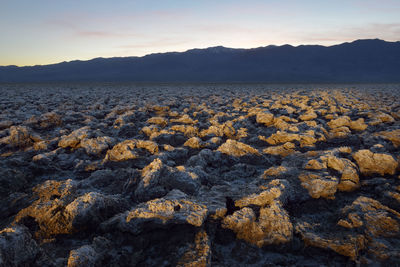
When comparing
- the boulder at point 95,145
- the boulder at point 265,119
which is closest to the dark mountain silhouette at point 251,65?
the boulder at point 265,119

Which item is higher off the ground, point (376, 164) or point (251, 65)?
point (251, 65)

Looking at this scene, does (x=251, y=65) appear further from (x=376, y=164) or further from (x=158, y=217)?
(x=158, y=217)

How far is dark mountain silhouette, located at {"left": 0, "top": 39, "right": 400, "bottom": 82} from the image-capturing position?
8424cm

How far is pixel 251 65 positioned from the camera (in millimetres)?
97125

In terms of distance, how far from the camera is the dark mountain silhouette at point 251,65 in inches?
3316

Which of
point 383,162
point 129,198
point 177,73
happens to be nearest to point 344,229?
point 383,162

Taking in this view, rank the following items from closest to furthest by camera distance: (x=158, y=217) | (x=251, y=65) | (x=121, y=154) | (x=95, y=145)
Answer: (x=158, y=217)
(x=121, y=154)
(x=95, y=145)
(x=251, y=65)

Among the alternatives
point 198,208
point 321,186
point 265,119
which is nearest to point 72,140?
point 198,208

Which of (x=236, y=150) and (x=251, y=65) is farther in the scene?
(x=251, y=65)

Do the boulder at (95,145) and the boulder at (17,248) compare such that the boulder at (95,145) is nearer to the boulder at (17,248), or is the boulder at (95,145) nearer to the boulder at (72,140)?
the boulder at (72,140)

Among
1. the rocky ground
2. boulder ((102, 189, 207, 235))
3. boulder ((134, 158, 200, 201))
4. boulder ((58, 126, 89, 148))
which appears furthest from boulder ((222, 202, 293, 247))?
boulder ((58, 126, 89, 148))

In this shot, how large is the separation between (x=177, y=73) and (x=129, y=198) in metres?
89.4

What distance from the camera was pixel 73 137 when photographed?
12.5 feet

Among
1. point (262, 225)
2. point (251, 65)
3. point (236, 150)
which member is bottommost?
point (262, 225)
